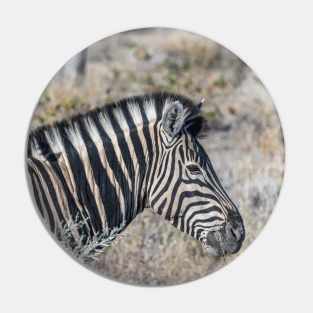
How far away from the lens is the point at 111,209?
19.7 ft

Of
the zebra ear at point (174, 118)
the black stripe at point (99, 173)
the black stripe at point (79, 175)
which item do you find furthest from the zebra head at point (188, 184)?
the black stripe at point (79, 175)

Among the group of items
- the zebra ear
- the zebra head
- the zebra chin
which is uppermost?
the zebra ear

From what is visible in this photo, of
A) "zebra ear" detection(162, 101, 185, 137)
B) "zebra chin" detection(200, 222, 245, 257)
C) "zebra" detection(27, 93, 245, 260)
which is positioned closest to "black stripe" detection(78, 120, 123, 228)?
"zebra" detection(27, 93, 245, 260)

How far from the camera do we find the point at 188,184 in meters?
5.93

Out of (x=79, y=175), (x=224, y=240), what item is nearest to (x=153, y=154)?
(x=79, y=175)

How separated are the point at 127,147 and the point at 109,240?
2.55 ft

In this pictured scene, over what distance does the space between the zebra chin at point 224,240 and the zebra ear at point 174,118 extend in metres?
0.87

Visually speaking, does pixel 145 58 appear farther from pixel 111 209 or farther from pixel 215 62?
pixel 111 209

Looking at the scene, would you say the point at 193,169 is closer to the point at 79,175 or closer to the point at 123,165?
the point at 123,165

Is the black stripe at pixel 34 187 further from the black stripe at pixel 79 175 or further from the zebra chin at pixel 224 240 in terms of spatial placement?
the zebra chin at pixel 224 240

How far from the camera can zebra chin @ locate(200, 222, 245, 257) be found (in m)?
6.03

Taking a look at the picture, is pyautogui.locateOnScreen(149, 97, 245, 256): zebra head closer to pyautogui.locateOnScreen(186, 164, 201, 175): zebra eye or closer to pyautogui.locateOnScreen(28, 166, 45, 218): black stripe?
pyautogui.locateOnScreen(186, 164, 201, 175): zebra eye

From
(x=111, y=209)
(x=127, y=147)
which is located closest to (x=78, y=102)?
(x=127, y=147)

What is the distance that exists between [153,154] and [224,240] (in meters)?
0.91
